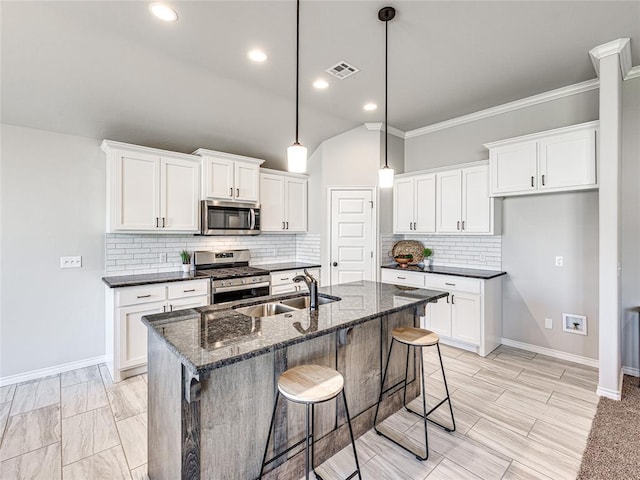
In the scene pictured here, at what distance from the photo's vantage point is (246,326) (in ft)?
5.52

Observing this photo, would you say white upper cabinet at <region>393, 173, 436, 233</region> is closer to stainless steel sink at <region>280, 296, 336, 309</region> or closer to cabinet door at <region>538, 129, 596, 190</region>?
cabinet door at <region>538, 129, 596, 190</region>

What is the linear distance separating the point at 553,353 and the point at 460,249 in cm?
158

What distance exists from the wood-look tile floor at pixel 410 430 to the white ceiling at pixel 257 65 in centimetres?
266

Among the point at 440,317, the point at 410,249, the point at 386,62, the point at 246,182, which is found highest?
the point at 386,62

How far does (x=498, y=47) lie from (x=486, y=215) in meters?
1.85

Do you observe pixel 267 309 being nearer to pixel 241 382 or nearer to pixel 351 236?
pixel 241 382

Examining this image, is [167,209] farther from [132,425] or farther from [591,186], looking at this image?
[591,186]

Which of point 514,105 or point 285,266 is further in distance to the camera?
point 285,266

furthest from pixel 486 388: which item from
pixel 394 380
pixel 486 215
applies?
pixel 486 215

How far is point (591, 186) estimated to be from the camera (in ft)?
10.1

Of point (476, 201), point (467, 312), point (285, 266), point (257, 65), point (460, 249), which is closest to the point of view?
point (257, 65)

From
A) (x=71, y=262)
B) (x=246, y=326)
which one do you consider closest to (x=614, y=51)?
(x=246, y=326)

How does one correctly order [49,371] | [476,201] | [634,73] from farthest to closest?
[476,201]
[49,371]
[634,73]

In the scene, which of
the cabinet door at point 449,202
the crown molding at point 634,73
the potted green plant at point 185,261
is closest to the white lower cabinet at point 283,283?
the potted green plant at point 185,261
